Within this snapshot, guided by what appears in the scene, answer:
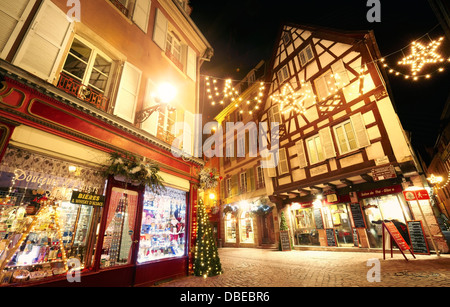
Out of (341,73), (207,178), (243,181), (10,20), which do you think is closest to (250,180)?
(243,181)

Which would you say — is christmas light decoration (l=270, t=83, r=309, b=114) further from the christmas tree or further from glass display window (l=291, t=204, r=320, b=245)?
the christmas tree

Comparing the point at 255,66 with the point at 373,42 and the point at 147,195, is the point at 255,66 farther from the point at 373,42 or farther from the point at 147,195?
the point at 147,195

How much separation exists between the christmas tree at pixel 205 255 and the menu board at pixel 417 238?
A: 7.97 meters

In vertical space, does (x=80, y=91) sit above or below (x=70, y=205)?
above

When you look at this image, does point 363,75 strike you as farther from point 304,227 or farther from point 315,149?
point 304,227

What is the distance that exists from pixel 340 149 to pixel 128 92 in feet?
32.5

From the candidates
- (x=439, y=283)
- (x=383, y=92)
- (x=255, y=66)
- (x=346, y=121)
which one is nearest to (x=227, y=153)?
(x=255, y=66)

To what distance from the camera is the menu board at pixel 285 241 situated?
11195mm

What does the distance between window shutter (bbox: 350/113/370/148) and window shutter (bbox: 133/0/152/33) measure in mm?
10001

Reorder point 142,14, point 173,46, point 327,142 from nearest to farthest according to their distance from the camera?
point 142,14, point 173,46, point 327,142

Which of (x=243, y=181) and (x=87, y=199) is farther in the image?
(x=243, y=181)

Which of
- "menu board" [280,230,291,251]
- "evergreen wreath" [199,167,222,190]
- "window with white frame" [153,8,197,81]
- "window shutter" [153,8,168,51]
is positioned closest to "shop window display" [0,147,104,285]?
"evergreen wreath" [199,167,222,190]

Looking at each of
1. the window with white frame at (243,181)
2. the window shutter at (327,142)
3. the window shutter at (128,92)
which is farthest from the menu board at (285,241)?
the window shutter at (128,92)

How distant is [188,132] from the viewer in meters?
7.51
